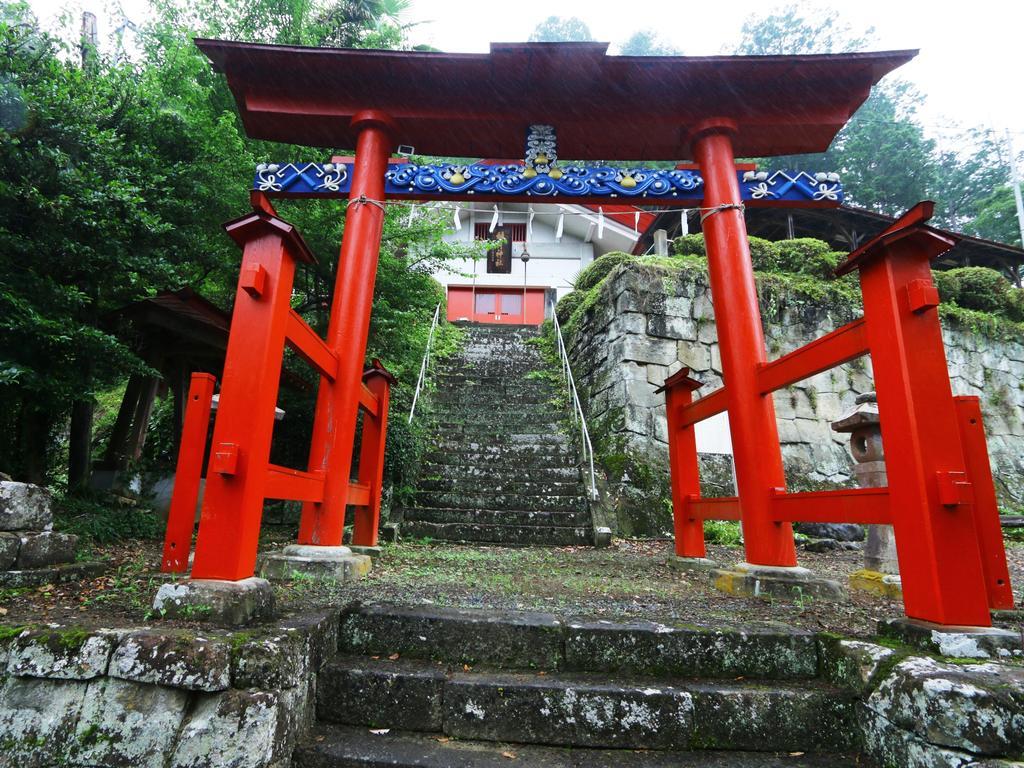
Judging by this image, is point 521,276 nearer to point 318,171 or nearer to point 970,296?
point 970,296

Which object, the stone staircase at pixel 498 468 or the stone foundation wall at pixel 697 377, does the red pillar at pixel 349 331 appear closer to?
the stone staircase at pixel 498 468

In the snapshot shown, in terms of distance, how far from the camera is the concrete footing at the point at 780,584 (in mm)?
3150

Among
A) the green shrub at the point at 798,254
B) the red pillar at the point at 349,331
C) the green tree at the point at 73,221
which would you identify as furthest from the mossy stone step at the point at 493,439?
the green shrub at the point at 798,254

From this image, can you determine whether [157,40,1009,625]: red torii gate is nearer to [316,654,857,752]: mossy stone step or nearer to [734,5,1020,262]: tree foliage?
[316,654,857,752]: mossy stone step

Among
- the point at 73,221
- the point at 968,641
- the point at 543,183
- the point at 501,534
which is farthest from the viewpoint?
the point at 501,534

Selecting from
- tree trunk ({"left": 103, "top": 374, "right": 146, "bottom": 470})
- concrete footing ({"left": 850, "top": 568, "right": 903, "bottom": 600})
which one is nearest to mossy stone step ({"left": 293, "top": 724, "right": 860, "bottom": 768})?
concrete footing ({"left": 850, "top": 568, "right": 903, "bottom": 600})

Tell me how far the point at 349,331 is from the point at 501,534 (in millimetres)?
2929

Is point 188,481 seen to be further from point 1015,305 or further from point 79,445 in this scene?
point 1015,305

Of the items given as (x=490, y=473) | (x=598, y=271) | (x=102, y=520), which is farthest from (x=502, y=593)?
(x=598, y=271)

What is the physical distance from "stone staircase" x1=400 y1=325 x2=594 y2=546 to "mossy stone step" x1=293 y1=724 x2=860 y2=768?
147 inches

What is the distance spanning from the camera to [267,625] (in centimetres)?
204

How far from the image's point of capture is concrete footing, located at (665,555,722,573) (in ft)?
13.8

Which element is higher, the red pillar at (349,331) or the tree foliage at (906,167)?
the tree foliage at (906,167)

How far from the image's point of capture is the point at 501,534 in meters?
5.68
